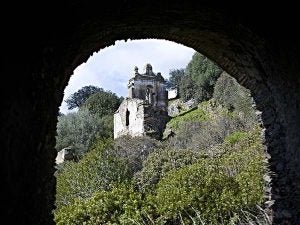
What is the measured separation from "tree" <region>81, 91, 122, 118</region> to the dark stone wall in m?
44.1

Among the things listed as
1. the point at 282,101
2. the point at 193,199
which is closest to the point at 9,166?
the point at 282,101

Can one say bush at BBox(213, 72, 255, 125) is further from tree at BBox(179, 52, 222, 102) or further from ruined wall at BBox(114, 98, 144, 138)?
tree at BBox(179, 52, 222, 102)

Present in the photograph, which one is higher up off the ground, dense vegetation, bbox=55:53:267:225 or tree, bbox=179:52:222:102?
tree, bbox=179:52:222:102

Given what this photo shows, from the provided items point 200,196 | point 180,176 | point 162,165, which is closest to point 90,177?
point 162,165

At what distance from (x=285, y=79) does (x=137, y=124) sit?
2850cm

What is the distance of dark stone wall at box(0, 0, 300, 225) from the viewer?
2918 mm

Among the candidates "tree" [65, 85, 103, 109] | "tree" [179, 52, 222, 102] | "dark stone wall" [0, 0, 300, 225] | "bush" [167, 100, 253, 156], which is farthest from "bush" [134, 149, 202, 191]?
"tree" [65, 85, 103, 109]

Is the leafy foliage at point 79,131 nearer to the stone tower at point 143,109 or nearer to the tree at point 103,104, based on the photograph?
the stone tower at point 143,109

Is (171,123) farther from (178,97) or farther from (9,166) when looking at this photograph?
(9,166)

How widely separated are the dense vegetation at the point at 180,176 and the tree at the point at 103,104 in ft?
50.1

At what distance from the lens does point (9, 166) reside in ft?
9.39

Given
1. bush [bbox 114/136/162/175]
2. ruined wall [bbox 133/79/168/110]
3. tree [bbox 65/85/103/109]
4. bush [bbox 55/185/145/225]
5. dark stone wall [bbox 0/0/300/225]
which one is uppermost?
tree [bbox 65/85/103/109]

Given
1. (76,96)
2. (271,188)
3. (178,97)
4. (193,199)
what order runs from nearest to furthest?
(271,188)
(193,199)
(178,97)
(76,96)

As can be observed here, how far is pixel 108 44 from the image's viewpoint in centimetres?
521
